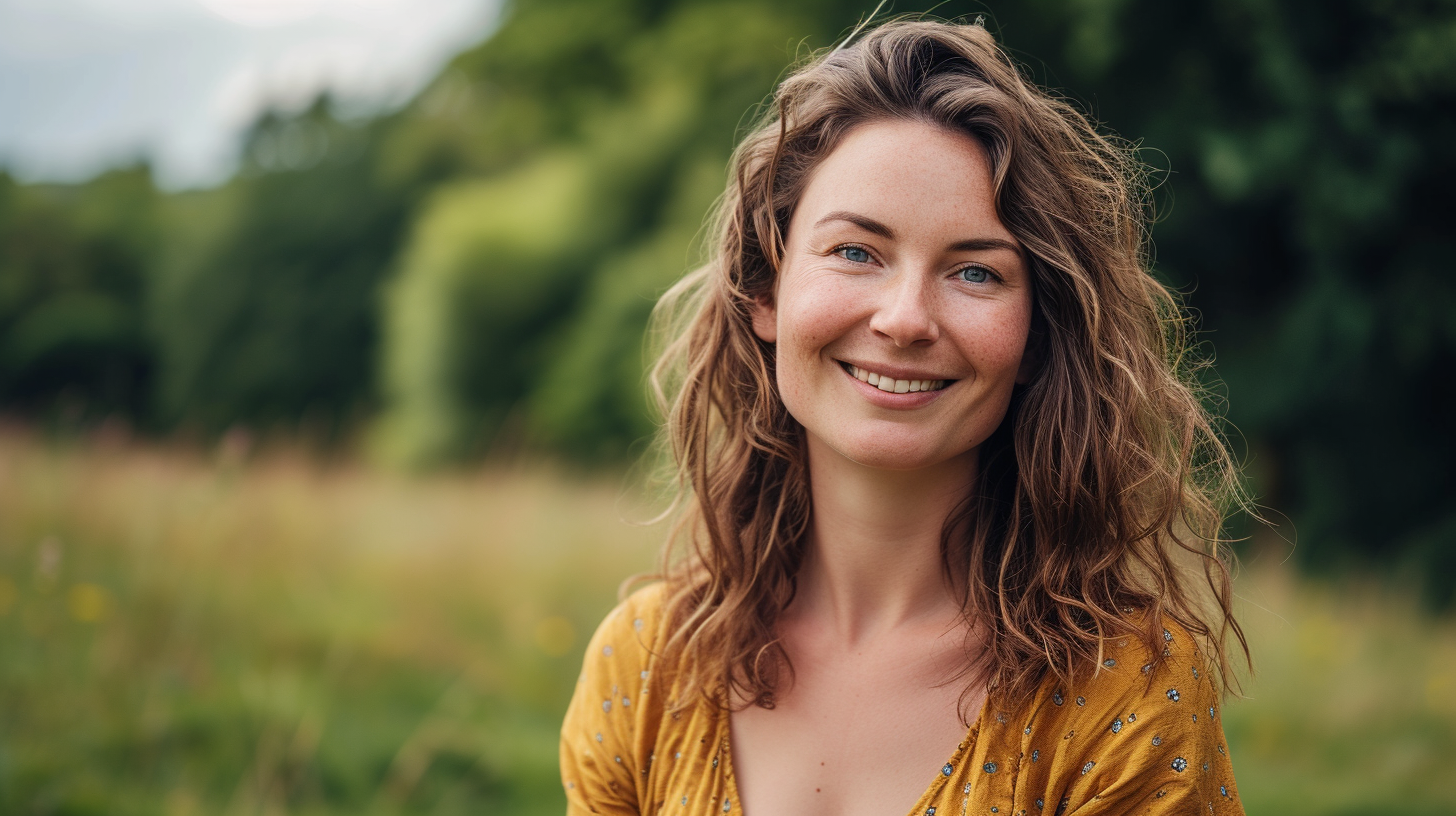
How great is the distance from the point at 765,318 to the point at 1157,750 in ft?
2.79

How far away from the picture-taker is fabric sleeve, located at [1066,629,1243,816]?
1.46m

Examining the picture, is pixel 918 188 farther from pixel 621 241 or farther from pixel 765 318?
pixel 621 241

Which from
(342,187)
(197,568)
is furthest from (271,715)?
(342,187)

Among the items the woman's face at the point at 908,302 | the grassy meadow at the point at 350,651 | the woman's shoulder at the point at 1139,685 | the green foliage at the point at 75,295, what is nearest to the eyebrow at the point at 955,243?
the woman's face at the point at 908,302

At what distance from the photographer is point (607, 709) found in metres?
1.80

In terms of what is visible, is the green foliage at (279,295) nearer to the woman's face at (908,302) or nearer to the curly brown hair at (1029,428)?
the curly brown hair at (1029,428)

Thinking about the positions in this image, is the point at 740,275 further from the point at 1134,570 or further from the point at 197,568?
the point at 197,568

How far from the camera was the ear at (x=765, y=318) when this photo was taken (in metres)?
1.84

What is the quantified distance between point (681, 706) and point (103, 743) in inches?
111

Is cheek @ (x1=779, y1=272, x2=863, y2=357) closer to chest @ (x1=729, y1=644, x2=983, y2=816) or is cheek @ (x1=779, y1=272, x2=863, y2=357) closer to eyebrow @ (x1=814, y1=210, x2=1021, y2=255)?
eyebrow @ (x1=814, y1=210, x2=1021, y2=255)

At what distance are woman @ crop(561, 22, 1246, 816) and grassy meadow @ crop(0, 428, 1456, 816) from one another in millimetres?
2017

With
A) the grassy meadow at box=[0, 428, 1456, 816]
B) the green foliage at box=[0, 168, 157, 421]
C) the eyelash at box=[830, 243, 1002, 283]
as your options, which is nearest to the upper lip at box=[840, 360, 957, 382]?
the eyelash at box=[830, 243, 1002, 283]

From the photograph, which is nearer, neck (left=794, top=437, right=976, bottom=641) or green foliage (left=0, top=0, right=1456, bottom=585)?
neck (left=794, top=437, right=976, bottom=641)

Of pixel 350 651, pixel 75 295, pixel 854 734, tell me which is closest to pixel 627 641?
pixel 854 734
